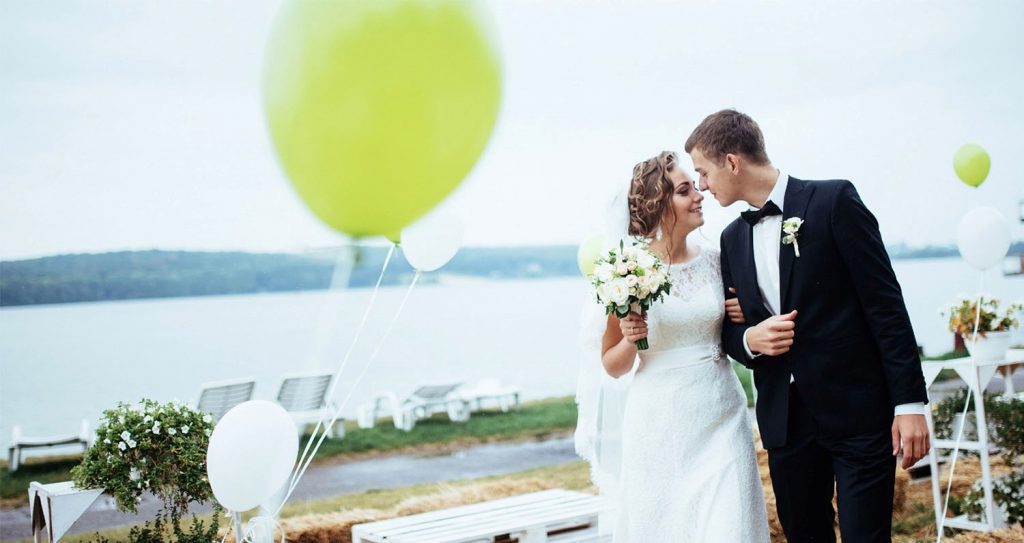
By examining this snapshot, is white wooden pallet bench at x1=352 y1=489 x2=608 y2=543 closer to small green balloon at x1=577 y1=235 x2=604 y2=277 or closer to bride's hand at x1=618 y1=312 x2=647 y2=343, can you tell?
small green balloon at x1=577 y1=235 x2=604 y2=277

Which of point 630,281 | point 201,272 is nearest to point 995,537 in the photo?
point 630,281

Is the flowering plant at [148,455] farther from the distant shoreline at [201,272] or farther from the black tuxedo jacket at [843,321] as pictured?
the distant shoreline at [201,272]

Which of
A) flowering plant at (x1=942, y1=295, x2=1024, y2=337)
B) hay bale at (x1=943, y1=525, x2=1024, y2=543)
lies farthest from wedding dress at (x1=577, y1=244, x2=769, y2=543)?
flowering plant at (x1=942, y1=295, x2=1024, y2=337)

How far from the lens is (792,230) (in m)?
2.74

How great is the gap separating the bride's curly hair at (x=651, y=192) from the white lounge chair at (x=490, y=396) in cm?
757

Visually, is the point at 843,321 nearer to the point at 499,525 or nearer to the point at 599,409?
the point at 599,409

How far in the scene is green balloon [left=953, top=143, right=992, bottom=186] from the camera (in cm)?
585

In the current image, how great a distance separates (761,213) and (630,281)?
1.52 feet

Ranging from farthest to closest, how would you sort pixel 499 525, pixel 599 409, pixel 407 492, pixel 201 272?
pixel 201 272 → pixel 407 492 → pixel 499 525 → pixel 599 409

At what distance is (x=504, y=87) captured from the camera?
102 inches

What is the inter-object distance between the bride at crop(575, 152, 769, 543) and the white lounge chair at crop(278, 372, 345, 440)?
598 centimetres

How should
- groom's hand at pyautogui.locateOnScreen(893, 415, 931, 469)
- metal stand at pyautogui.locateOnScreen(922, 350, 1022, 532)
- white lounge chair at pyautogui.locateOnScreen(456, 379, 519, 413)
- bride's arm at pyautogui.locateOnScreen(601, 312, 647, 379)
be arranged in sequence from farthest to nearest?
white lounge chair at pyautogui.locateOnScreen(456, 379, 519, 413) → metal stand at pyautogui.locateOnScreen(922, 350, 1022, 532) → bride's arm at pyautogui.locateOnScreen(601, 312, 647, 379) → groom's hand at pyautogui.locateOnScreen(893, 415, 931, 469)

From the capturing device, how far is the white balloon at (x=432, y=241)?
4.06 metres

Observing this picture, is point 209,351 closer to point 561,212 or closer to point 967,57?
point 561,212
